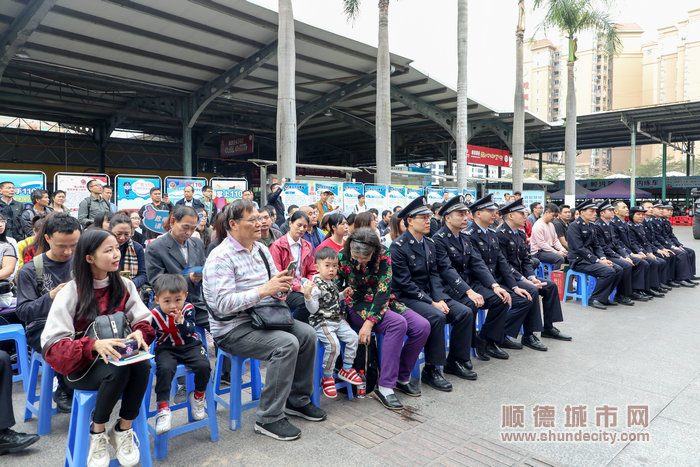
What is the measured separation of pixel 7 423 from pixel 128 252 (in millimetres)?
1637

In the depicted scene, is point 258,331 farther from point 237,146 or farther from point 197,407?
point 237,146

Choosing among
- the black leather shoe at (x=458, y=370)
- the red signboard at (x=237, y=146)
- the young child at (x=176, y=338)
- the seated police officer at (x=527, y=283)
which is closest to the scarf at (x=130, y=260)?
the young child at (x=176, y=338)

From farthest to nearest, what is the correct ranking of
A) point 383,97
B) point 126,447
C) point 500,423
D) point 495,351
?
point 383,97 < point 495,351 < point 500,423 < point 126,447

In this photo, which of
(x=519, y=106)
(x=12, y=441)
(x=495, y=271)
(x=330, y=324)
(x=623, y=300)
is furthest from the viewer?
(x=519, y=106)

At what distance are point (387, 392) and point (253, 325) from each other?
1180mm

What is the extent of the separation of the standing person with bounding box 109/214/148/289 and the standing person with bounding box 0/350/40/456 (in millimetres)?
1161

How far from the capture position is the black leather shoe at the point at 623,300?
670 centimetres

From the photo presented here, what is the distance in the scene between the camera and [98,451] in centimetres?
227

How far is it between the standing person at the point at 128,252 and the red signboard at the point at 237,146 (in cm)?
1925

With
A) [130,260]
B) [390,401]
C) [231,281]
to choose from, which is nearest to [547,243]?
[390,401]

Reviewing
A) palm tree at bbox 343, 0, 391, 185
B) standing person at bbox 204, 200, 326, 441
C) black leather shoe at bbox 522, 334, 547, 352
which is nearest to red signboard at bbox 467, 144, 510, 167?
palm tree at bbox 343, 0, 391, 185

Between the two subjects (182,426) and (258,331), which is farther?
(258,331)

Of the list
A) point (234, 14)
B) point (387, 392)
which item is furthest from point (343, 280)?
point (234, 14)

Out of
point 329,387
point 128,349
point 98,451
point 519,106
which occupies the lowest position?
point 329,387
